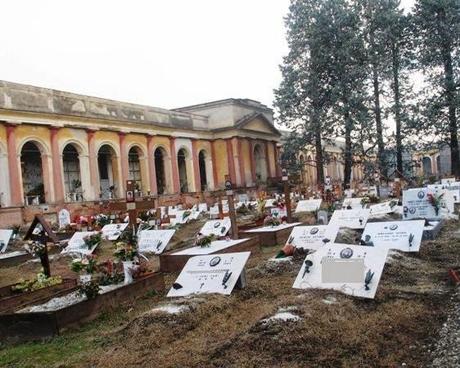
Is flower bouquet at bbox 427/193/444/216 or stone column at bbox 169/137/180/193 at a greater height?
stone column at bbox 169/137/180/193

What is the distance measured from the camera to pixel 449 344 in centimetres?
463

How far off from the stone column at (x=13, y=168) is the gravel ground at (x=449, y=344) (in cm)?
2277

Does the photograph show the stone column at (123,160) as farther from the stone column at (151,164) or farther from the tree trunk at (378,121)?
the tree trunk at (378,121)

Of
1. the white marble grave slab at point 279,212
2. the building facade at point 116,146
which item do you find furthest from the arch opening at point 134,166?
the white marble grave slab at point 279,212

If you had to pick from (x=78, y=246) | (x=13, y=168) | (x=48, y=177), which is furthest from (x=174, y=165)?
(x=78, y=246)

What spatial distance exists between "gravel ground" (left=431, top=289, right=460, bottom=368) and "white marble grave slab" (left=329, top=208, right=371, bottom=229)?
6645 mm

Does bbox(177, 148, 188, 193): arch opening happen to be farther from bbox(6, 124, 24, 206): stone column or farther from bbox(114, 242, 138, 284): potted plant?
bbox(114, 242, 138, 284): potted plant

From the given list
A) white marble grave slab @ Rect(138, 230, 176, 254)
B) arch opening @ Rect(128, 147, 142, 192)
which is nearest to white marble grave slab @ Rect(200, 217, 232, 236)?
white marble grave slab @ Rect(138, 230, 176, 254)

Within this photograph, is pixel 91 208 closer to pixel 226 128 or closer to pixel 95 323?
pixel 226 128

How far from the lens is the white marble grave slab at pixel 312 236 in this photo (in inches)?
384

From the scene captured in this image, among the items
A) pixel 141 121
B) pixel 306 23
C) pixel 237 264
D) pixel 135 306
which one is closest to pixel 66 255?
pixel 135 306

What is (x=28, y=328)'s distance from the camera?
6285 millimetres

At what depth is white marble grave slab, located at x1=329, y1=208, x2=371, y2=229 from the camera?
40.8 ft

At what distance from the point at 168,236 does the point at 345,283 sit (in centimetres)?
739
